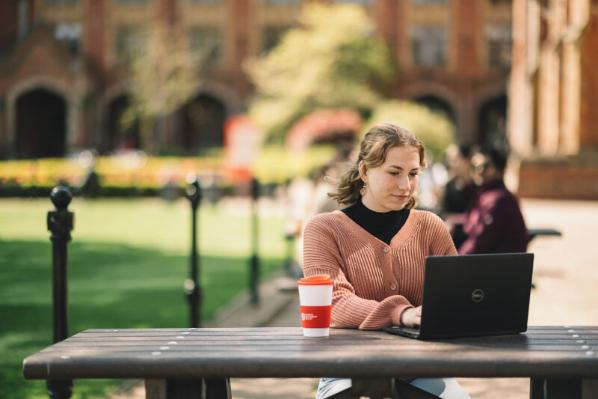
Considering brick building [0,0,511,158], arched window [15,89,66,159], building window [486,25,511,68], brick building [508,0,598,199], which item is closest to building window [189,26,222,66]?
brick building [0,0,511,158]

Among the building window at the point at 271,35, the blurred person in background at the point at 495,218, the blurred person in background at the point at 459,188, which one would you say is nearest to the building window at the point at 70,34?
the building window at the point at 271,35

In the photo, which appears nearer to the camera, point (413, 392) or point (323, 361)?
point (323, 361)

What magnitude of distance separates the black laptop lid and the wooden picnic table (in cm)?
4

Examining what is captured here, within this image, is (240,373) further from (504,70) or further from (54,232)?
(504,70)

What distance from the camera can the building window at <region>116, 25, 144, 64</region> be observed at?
157ft

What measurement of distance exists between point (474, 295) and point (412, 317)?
27 centimetres

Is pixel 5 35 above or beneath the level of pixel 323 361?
above

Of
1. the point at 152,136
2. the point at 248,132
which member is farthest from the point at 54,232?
the point at 152,136

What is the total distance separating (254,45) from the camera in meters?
48.1

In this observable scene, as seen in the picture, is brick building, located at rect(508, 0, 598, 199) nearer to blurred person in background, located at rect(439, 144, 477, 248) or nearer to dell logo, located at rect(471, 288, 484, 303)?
blurred person in background, located at rect(439, 144, 477, 248)

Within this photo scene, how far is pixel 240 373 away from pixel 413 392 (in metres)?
0.73

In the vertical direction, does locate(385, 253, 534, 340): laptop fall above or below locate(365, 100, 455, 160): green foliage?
below

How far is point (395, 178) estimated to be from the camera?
3.27 meters

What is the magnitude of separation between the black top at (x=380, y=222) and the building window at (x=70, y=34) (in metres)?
47.1
